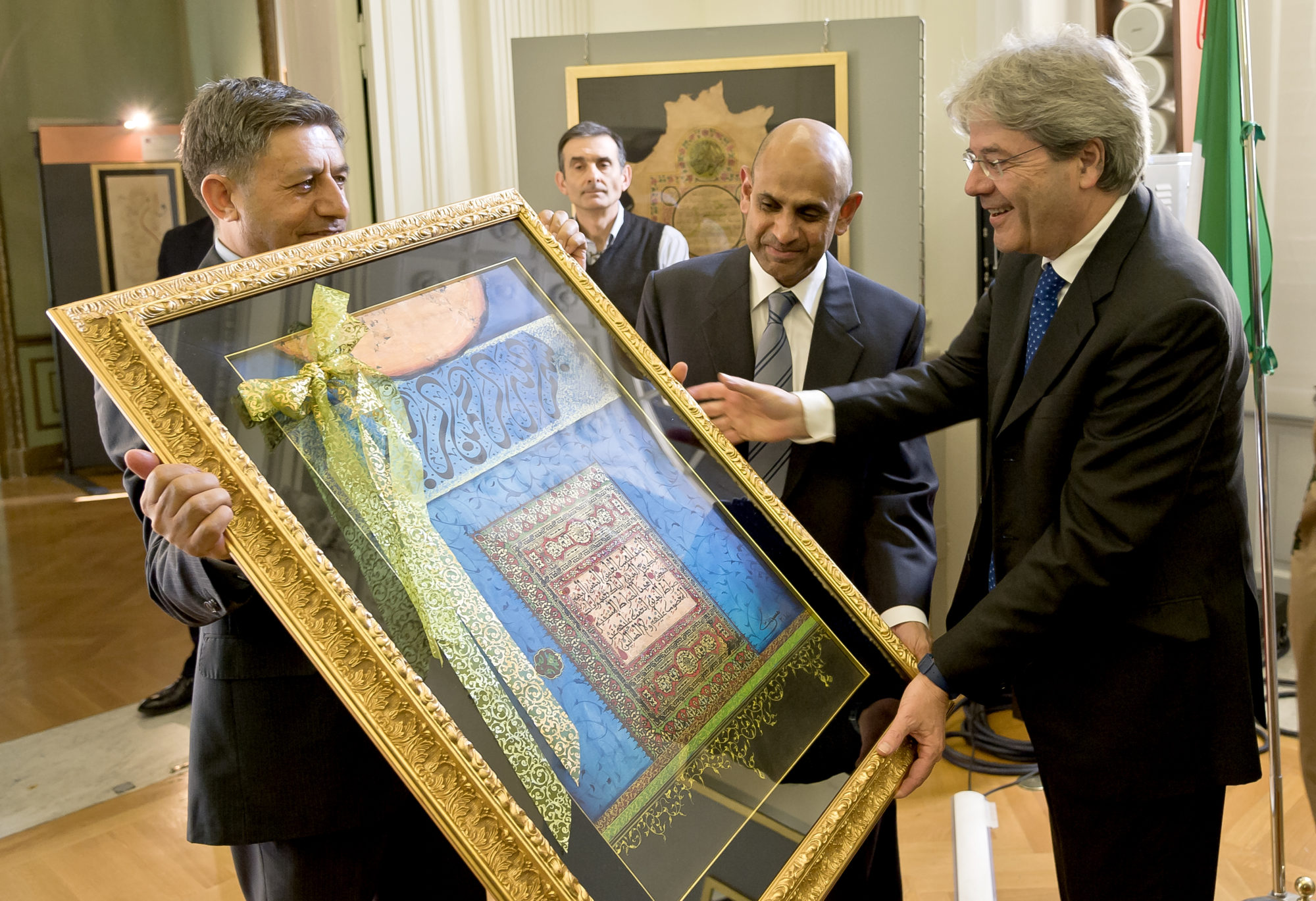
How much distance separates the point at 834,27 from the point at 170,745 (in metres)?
3.58

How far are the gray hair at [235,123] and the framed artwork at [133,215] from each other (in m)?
3.34

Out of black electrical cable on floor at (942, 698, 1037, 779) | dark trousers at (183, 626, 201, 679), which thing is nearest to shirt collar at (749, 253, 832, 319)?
black electrical cable on floor at (942, 698, 1037, 779)

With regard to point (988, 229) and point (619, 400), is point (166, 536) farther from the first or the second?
point (988, 229)

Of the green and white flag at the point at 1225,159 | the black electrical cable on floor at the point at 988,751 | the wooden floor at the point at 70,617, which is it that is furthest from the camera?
the wooden floor at the point at 70,617

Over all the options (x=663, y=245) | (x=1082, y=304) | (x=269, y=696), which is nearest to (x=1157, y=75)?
(x=663, y=245)

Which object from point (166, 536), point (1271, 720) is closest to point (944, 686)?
point (166, 536)

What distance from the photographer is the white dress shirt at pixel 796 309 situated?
191cm

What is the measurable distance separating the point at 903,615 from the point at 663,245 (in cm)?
213

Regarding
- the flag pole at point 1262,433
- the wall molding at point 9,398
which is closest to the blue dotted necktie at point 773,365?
the flag pole at point 1262,433

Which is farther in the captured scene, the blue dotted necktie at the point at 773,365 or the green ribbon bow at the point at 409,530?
the blue dotted necktie at the point at 773,365

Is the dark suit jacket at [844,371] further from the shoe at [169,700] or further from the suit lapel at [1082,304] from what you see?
the shoe at [169,700]

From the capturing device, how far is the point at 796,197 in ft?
6.12

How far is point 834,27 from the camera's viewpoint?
11.7 feet

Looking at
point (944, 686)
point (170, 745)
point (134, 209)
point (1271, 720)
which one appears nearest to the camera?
point (944, 686)
